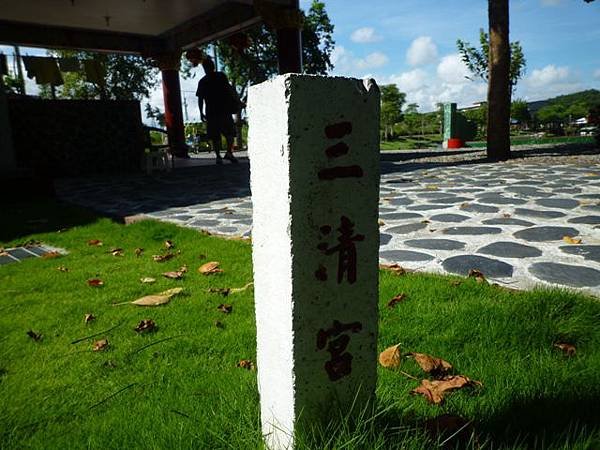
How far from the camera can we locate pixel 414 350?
1.87 metres

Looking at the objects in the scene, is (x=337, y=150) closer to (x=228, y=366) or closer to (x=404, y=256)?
(x=228, y=366)

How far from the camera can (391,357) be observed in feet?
5.82

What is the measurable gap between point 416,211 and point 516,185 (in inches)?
93.6

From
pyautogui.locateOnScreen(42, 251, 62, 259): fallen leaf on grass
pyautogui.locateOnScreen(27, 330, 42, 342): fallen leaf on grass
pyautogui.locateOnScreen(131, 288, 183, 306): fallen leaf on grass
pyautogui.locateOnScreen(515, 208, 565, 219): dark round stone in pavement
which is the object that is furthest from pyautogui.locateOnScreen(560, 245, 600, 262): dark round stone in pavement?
pyautogui.locateOnScreen(42, 251, 62, 259): fallen leaf on grass

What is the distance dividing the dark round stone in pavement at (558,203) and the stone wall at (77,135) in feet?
29.8

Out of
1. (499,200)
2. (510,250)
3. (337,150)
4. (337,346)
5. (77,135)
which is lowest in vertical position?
(510,250)

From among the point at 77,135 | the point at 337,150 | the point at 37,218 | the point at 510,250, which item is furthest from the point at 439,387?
the point at 77,135

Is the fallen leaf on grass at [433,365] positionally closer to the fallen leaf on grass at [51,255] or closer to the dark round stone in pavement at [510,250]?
the dark round stone in pavement at [510,250]

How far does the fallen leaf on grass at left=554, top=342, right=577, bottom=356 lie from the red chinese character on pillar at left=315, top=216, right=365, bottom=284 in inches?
46.9

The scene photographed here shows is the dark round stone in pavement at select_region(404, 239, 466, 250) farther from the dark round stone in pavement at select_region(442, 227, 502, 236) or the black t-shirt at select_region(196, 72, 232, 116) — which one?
the black t-shirt at select_region(196, 72, 232, 116)

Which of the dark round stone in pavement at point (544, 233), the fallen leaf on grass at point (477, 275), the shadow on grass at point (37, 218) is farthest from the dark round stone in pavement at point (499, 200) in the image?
the shadow on grass at point (37, 218)

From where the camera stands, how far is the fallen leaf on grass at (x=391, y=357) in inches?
68.5

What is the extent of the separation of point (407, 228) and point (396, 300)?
177 cm

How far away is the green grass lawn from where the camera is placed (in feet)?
4.31
